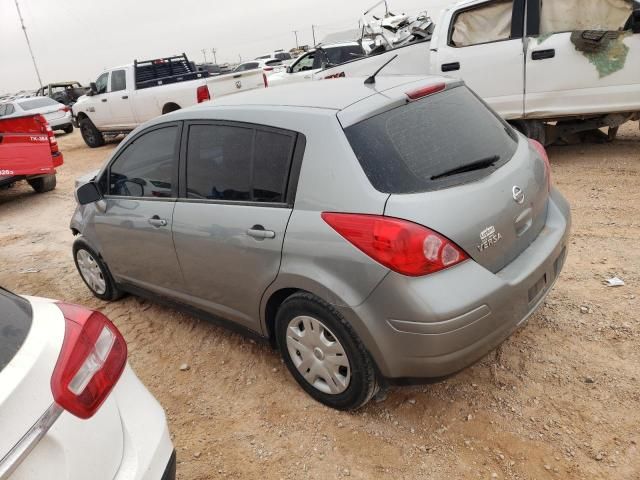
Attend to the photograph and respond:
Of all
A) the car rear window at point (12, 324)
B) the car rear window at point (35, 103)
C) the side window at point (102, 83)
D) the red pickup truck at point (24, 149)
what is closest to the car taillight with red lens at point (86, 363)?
the car rear window at point (12, 324)

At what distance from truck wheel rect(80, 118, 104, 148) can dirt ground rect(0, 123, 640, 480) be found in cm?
1131

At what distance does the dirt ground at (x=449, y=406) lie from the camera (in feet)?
7.86

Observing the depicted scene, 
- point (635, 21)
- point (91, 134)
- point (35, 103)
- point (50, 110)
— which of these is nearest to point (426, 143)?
point (635, 21)

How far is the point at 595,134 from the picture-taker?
24.1ft

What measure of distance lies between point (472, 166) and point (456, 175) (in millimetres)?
150

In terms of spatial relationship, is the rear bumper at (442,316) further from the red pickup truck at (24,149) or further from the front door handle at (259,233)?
the red pickup truck at (24,149)

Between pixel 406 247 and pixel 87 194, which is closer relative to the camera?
pixel 406 247

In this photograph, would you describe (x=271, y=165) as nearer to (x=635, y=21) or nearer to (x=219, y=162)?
(x=219, y=162)

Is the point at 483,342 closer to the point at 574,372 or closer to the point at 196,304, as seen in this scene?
the point at 574,372

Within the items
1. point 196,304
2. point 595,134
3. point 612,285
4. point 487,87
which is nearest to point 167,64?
point 487,87

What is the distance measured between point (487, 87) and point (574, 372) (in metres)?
4.76

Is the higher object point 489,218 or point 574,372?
point 489,218

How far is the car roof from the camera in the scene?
105 inches

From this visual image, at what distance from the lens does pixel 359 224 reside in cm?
228
